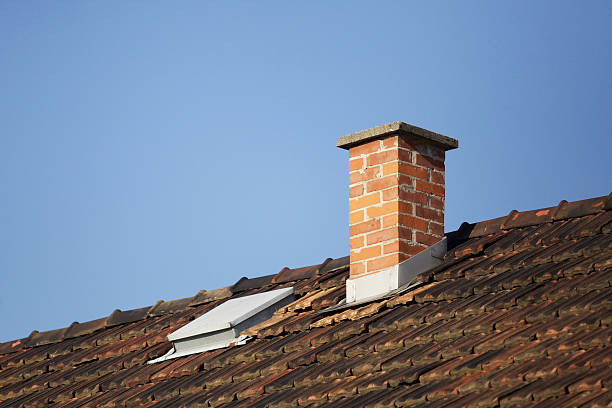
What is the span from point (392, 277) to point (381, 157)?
1080 mm

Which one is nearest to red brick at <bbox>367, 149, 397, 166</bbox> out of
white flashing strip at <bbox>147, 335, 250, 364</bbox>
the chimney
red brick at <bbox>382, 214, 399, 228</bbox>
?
the chimney

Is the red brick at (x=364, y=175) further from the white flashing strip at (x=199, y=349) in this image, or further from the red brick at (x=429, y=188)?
the white flashing strip at (x=199, y=349)

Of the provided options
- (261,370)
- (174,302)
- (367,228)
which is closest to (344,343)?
(261,370)

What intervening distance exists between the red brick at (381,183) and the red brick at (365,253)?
0.50 m

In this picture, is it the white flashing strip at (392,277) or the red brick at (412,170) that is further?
the red brick at (412,170)

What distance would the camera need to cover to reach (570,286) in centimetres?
620

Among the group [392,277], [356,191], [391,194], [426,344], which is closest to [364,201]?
[356,191]

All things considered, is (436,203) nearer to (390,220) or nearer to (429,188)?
(429,188)

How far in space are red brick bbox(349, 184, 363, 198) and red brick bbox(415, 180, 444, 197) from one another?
48 centimetres

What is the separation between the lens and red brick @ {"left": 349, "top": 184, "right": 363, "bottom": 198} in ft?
27.8

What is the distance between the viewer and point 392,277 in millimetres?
7918

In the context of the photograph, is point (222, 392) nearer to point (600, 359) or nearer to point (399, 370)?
point (399, 370)

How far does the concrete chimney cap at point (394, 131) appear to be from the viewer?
27.1ft

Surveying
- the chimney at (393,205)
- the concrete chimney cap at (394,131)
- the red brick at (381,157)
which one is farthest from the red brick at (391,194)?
the concrete chimney cap at (394,131)
